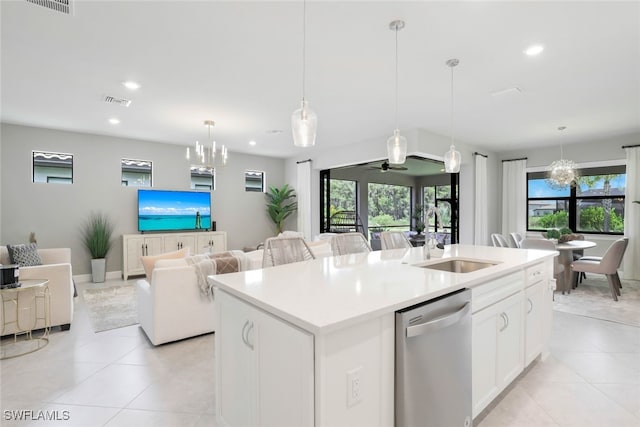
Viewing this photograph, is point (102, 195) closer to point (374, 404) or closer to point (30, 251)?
point (30, 251)

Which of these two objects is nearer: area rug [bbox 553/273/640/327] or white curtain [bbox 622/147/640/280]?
area rug [bbox 553/273/640/327]

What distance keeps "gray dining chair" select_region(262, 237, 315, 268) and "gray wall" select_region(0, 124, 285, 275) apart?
5.01m

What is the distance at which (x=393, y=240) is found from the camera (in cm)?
336

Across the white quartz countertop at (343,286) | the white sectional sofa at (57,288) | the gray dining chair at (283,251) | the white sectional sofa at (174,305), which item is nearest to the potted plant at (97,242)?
the white sectional sofa at (57,288)

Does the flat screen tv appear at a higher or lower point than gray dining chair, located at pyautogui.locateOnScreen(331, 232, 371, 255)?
higher

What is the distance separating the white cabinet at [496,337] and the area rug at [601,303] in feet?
7.87

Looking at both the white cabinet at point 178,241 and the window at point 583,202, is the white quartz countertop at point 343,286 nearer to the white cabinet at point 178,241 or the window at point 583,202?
the white cabinet at point 178,241

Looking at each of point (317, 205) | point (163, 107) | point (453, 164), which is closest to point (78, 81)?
point (163, 107)

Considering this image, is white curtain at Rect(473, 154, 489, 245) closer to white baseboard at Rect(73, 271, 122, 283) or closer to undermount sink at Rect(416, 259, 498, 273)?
undermount sink at Rect(416, 259, 498, 273)

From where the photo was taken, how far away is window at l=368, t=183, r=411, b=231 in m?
10.7

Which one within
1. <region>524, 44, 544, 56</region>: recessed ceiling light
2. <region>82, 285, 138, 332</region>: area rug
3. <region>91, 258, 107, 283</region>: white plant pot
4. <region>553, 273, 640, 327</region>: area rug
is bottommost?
<region>82, 285, 138, 332</region>: area rug

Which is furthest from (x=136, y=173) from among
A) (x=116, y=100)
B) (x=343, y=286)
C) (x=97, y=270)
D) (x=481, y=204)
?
(x=481, y=204)

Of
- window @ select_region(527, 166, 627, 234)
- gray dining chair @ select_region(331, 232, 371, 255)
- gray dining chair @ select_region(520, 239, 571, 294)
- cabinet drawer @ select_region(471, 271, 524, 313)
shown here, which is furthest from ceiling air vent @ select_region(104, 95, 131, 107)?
window @ select_region(527, 166, 627, 234)

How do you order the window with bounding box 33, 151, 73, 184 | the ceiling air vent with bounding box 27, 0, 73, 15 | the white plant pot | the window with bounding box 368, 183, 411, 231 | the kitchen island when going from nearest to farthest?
the kitchen island, the ceiling air vent with bounding box 27, 0, 73, 15, the window with bounding box 33, 151, 73, 184, the white plant pot, the window with bounding box 368, 183, 411, 231
